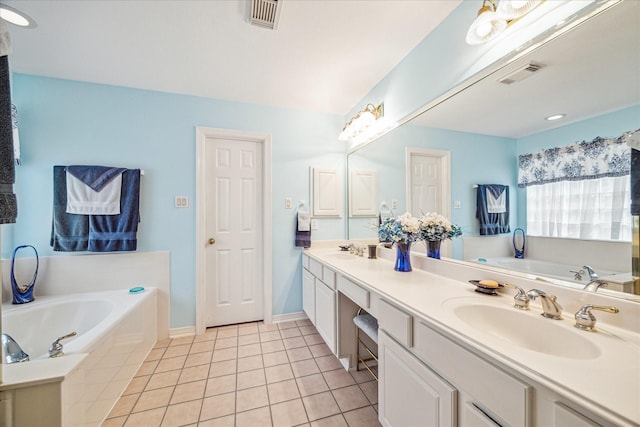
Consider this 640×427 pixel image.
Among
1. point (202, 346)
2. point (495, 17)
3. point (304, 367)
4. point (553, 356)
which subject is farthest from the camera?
point (202, 346)

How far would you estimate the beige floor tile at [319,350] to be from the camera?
81.5 inches

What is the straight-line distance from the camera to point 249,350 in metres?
2.15

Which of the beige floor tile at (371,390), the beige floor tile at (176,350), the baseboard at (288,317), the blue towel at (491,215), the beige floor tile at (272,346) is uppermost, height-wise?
the blue towel at (491,215)

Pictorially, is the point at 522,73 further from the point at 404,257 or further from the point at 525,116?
the point at 404,257

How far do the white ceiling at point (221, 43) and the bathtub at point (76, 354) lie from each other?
1.86 meters

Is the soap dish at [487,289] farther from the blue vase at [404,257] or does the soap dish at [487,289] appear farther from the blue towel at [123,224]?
the blue towel at [123,224]

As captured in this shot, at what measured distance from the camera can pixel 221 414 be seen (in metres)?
1.46

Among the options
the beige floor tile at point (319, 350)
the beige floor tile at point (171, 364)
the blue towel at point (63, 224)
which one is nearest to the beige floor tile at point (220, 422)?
the beige floor tile at point (171, 364)

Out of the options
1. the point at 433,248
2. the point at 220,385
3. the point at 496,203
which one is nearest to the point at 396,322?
the point at 433,248

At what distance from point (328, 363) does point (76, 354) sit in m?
1.52

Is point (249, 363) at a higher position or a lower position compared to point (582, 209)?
lower

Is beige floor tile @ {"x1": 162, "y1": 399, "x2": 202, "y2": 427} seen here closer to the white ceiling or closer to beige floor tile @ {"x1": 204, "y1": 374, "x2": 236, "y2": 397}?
beige floor tile @ {"x1": 204, "y1": 374, "x2": 236, "y2": 397}

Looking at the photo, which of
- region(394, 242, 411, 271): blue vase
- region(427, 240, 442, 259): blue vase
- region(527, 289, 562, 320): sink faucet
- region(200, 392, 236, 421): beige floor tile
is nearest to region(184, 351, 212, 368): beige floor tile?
region(200, 392, 236, 421): beige floor tile

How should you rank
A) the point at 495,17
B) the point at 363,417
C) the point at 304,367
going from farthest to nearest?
the point at 304,367 < the point at 363,417 < the point at 495,17
